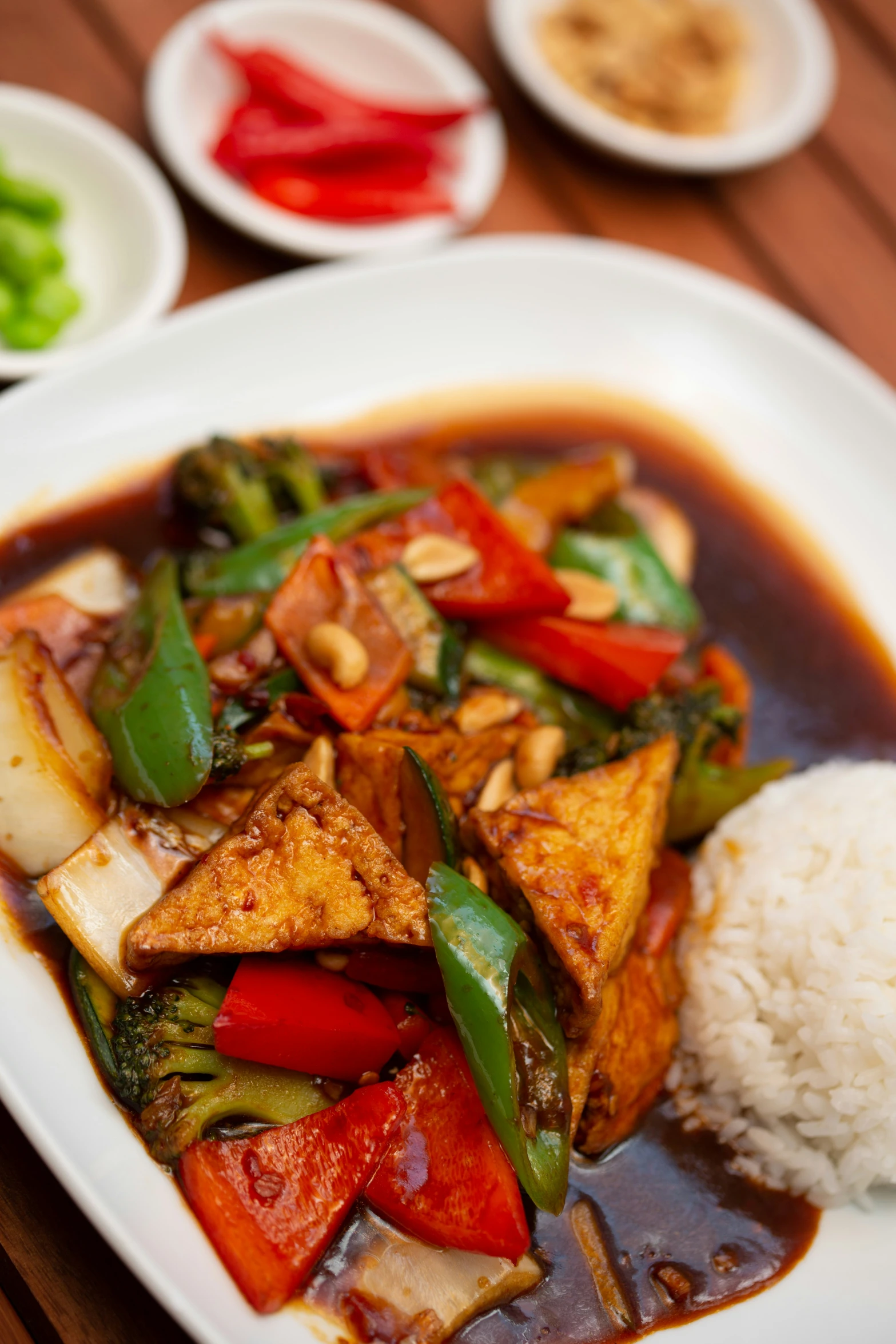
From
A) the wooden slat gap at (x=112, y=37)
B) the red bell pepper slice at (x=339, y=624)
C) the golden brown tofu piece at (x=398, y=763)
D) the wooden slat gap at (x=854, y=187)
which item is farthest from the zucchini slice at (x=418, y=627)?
the wooden slat gap at (x=854, y=187)

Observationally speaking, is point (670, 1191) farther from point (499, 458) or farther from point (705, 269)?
point (705, 269)

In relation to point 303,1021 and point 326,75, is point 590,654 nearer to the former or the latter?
point 303,1021

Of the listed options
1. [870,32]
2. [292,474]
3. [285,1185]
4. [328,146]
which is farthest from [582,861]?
[870,32]

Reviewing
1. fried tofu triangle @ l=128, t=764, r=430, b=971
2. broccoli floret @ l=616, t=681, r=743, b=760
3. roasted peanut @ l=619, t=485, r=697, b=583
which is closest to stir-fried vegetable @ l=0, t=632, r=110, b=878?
fried tofu triangle @ l=128, t=764, r=430, b=971

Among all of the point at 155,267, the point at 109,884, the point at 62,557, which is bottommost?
the point at 109,884

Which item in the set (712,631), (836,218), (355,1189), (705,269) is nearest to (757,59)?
(836,218)

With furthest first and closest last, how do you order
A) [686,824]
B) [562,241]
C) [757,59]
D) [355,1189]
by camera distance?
[757,59] < [562,241] < [686,824] < [355,1189]
